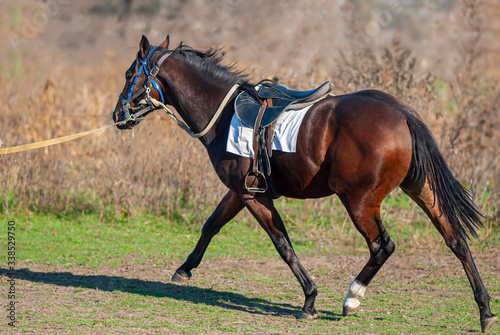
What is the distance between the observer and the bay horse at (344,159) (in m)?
4.82

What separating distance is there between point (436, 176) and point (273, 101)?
1.56 metres

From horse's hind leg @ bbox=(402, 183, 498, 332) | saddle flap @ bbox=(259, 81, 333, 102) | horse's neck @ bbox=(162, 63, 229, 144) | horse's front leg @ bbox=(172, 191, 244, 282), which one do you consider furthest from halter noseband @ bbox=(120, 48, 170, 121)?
horse's hind leg @ bbox=(402, 183, 498, 332)

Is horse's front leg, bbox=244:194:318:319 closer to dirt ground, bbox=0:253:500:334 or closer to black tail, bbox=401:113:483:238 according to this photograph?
dirt ground, bbox=0:253:500:334

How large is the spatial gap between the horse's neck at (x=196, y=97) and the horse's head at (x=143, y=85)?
0.16 metres

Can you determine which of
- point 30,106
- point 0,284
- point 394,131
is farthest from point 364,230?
point 30,106

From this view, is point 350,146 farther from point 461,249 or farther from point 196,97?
point 196,97

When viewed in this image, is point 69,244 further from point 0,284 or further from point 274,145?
point 274,145

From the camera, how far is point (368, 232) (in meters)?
4.97

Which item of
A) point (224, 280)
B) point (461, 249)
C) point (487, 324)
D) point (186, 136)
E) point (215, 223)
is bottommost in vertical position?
point (224, 280)

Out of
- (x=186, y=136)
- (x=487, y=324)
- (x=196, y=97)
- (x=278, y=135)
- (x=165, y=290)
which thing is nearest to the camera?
(x=487, y=324)

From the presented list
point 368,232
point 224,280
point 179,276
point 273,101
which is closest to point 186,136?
point 224,280

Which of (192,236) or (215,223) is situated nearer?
(215,223)

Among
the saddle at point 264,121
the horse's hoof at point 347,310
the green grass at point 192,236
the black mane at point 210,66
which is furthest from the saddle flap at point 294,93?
the green grass at point 192,236

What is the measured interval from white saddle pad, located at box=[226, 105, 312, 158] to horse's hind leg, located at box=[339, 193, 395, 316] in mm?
653
